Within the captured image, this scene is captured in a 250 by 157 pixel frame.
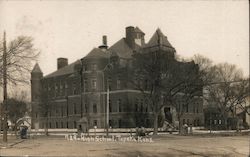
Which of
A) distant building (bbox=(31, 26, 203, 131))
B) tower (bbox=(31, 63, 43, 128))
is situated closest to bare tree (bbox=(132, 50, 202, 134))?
distant building (bbox=(31, 26, 203, 131))

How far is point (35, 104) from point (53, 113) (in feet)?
15.9

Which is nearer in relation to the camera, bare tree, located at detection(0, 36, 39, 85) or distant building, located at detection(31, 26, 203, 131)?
bare tree, located at detection(0, 36, 39, 85)

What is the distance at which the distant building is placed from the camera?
245 feet

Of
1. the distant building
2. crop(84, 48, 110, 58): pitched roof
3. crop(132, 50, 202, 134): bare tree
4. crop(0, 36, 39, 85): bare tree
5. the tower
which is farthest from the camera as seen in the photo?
the tower

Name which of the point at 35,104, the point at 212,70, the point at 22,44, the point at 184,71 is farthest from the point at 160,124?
the point at 22,44

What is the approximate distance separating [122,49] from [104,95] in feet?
34.2

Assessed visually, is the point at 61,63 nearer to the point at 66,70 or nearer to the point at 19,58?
the point at 66,70

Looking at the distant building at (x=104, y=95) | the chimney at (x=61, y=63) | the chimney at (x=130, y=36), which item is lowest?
the distant building at (x=104, y=95)

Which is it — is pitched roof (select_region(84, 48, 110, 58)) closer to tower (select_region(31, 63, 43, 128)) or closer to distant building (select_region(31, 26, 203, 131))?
distant building (select_region(31, 26, 203, 131))

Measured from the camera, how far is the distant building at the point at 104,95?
74625 millimetres

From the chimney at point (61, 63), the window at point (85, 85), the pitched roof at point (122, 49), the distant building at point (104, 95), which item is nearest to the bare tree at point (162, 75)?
the distant building at point (104, 95)

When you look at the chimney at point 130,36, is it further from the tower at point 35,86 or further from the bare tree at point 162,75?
the bare tree at point 162,75

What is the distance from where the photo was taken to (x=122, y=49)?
271 ft

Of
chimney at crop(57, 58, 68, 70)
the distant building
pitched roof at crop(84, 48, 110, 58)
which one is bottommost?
the distant building
